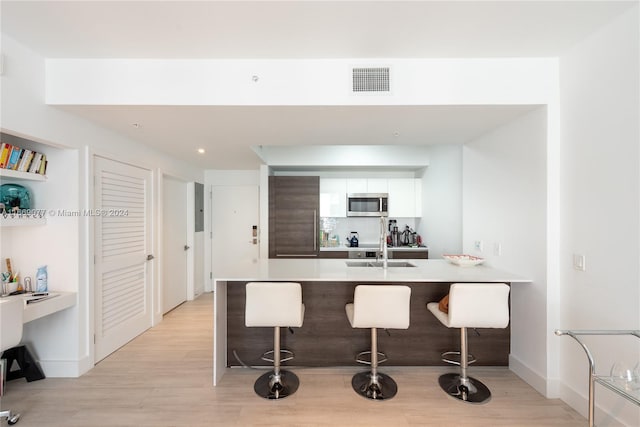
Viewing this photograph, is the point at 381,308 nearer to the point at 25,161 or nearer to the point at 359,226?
the point at 25,161

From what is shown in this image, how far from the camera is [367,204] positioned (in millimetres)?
4906

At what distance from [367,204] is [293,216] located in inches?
49.5

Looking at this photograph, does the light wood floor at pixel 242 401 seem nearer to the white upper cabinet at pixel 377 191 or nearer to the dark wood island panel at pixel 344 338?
the dark wood island panel at pixel 344 338

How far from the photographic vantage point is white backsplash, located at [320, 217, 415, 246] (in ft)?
17.2

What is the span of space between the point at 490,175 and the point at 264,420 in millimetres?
2873

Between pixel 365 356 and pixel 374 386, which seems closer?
pixel 374 386

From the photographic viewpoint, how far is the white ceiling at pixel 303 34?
163 centimetres

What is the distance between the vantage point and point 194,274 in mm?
4871

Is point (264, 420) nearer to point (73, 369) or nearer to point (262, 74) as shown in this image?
point (73, 369)

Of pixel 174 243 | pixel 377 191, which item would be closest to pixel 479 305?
pixel 377 191

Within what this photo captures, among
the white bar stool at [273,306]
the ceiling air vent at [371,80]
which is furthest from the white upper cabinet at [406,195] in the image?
the white bar stool at [273,306]

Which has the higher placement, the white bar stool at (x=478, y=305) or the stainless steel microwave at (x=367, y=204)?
the stainless steel microwave at (x=367, y=204)

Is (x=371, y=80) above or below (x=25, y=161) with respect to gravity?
above

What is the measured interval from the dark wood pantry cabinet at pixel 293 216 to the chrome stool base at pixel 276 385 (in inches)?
89.0
